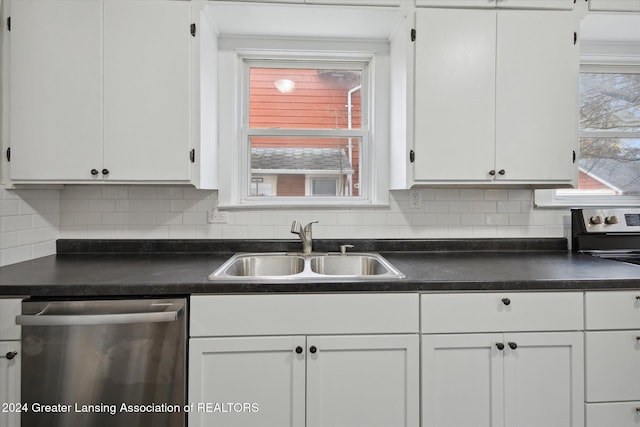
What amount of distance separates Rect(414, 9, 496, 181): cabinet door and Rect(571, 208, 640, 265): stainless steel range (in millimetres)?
799

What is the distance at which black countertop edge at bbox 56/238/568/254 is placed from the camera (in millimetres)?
1907

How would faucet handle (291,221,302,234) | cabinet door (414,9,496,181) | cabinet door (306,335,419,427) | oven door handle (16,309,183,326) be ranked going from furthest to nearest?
faucet handle (291,221,302,234), cabinet door (414,9,496,181), cabinet door (306,335,419,427), oven door handle (16,309,183,326)

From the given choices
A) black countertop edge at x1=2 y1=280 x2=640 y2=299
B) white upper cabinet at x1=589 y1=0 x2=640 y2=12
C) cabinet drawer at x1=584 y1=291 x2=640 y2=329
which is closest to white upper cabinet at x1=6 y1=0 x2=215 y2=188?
black countertop edge at x1=2 y1=280 x2=640 y2=299

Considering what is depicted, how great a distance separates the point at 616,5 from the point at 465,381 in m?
2.05

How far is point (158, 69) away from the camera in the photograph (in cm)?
159

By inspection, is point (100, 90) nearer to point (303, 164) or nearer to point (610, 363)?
point (303, 164)

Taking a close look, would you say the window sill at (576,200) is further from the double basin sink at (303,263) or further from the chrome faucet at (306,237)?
the chrome faucet at (306,237)

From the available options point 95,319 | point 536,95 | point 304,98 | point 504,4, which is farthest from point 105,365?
point 504,4

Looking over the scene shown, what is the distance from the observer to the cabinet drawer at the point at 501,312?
1339 mm

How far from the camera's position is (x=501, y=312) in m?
1.35

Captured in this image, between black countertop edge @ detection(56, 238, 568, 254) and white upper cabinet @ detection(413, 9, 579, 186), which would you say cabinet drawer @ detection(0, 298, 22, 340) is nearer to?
black countertop edge @ detection(56, 238, 568, 254)

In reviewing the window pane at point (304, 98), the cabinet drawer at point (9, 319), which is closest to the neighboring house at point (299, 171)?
the window pane at point (304, 98)

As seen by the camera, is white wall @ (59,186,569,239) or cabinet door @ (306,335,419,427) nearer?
cabinet door @ (306,335,419,427)

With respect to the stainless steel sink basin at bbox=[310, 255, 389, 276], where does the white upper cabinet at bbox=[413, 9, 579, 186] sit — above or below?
above
